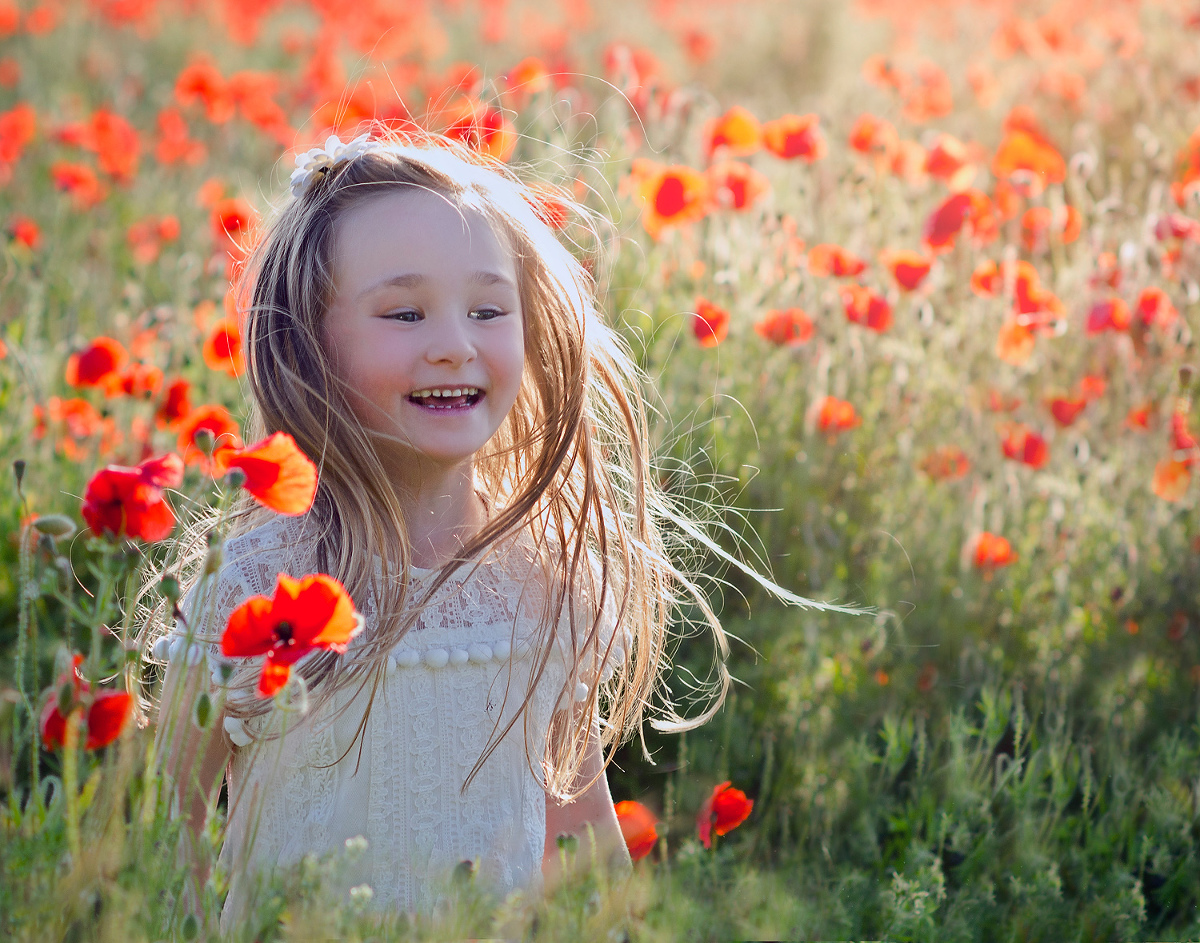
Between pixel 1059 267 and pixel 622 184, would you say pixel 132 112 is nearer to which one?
pixel 622 184

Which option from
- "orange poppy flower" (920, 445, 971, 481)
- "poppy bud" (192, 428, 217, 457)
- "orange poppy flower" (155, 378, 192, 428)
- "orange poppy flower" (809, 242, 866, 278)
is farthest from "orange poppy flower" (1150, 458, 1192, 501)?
"poppy bud" (192, 428, 217, 457)

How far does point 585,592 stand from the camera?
204cm

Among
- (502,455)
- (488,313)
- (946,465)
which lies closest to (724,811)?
(502,455)

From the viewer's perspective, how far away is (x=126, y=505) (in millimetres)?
1243

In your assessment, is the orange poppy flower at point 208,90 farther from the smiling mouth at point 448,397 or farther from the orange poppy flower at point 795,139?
the smiling mouth at point 448,397

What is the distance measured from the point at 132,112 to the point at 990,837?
7.64 metres

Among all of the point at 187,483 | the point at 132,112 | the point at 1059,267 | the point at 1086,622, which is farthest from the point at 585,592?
the point at 132,112

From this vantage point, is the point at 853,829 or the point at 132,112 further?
the point at 132,112

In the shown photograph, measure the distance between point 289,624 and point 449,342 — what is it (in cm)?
64

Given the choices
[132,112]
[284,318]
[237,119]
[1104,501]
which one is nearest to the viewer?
[284,318]

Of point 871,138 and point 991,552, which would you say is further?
point 871,138

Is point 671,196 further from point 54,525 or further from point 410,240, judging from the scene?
point 54,525

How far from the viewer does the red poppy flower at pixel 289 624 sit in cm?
118

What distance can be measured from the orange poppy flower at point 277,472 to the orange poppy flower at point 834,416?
1.88 m
